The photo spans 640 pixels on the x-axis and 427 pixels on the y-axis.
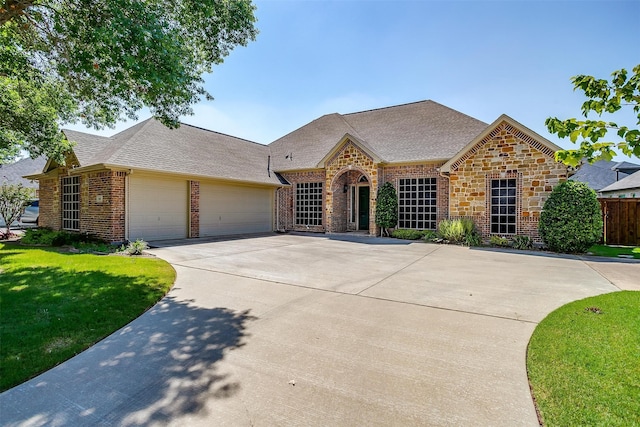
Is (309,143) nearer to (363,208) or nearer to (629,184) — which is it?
(363,208)

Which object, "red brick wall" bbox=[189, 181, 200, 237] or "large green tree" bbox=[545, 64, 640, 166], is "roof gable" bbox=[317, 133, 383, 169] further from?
"large green tree" bbox=[545, 64, 640, 166]

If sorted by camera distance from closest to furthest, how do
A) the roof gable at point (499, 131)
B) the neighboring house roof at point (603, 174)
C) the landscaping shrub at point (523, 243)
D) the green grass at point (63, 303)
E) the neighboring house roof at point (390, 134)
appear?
the green grass at point (63, 303) < the landscaping shrub at point (523, 243) < the roof gable at point (499, 131) < the neighboring house roof at point (390, 134) < the neighboring house roof at point (603, 174)

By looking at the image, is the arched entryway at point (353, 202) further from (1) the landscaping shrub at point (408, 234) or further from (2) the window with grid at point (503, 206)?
(2) the window with grid at point (503, 206)

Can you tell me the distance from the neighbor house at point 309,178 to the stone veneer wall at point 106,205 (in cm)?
4

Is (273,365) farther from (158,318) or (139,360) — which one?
(158,318)

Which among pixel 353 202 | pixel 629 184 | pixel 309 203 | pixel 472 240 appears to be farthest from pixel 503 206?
pixel 629 184

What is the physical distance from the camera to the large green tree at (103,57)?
6.06 m

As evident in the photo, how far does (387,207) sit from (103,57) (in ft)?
40.5

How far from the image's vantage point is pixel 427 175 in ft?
49.7

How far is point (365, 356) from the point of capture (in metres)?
3.52

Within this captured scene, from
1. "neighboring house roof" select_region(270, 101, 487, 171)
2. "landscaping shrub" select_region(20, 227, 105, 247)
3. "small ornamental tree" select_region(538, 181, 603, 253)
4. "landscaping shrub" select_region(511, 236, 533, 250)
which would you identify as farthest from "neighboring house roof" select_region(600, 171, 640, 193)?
"landscaping shrub" select_region(20, 227, 105, 247)

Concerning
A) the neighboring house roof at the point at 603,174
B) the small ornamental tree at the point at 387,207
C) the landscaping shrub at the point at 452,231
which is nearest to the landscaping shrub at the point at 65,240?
the small ornamental tree at the point at 387,207

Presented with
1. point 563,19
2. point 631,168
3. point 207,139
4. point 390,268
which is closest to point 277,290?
point 390,268

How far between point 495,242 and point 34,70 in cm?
1746
